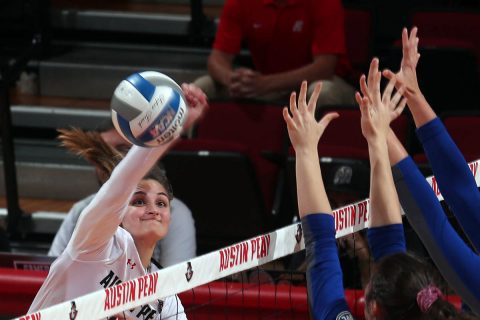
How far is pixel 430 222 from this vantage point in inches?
125

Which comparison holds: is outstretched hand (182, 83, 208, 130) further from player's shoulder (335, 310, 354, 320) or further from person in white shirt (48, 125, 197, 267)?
person in white shirt (48, 125, 197, 267)

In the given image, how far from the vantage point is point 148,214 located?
11.9 feet

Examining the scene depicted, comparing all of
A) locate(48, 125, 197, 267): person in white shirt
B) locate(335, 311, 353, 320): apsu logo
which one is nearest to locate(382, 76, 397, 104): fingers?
locate(335, 311, 353, 320): apsu logo

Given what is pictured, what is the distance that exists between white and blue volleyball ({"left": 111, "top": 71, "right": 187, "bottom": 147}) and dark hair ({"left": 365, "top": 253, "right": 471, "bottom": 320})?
684mm

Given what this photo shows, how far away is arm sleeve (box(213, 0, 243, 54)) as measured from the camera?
7102 mm

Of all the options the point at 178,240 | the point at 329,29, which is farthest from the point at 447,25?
the point at 178,240

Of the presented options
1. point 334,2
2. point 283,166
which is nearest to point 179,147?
point 283,166

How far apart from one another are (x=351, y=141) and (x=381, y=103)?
301 centimetres

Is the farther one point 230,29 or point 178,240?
point 230,29

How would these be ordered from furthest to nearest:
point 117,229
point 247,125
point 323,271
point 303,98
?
1. point 247,125
2. point 117,229
3. point 303,98
4. point 323,271

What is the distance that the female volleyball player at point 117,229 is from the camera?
2951 millimetres

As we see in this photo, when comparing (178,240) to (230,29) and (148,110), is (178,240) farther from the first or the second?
(148,110)

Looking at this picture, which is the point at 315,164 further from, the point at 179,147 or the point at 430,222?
the point at 179,147

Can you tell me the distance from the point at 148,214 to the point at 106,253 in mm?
429
